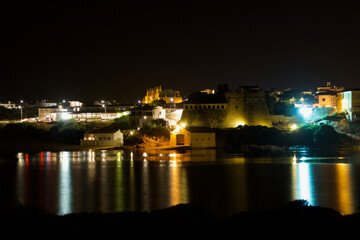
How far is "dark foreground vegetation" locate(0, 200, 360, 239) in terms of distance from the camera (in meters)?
6.71

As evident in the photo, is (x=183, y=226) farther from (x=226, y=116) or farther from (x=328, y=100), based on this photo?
(x=328, y=100)

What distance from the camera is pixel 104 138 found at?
33.8 m

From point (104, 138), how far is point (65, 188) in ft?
56.1

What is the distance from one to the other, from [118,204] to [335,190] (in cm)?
874

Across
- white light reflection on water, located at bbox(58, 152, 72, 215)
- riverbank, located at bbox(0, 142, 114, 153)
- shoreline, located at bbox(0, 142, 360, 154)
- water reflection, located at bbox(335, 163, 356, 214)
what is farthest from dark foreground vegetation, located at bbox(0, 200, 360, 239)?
Result: riverbank, located at bbox(0, 142, 114, 153)

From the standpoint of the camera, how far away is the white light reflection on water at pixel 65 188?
13.3 meters

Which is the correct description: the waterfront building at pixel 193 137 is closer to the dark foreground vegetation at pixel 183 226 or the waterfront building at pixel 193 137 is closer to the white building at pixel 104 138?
the white building at pixel 104 138

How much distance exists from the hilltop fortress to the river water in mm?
7213

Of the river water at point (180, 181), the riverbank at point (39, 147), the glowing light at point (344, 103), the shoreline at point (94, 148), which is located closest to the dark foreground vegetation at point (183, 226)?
the river water at point (180, 181)

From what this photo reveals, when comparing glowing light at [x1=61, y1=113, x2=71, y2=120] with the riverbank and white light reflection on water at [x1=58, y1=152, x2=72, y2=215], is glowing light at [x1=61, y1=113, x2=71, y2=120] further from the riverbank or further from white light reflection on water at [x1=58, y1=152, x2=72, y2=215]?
white light reflection on water at [x1=58, y1=152, x2=72, y2=215]

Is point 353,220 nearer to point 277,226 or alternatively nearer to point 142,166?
point 277,226

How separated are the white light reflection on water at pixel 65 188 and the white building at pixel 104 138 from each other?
7.62 m

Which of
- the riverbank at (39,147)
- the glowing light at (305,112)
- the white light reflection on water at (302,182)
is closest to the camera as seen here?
the white light reflection on water at (302,182)

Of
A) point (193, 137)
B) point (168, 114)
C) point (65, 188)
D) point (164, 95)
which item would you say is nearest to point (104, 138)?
point (168, 114)
